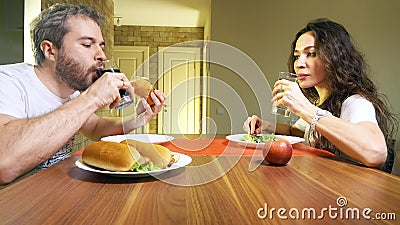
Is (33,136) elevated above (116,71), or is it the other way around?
(116,71)

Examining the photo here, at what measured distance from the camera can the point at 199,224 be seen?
535 millimetres

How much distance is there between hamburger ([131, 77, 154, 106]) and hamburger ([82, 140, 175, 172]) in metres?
0.40

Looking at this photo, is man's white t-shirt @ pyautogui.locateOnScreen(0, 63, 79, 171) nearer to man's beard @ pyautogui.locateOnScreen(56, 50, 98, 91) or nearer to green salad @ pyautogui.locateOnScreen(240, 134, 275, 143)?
man's beard @ pyautogui.locateOnScreen(56, 50, 98, 91)

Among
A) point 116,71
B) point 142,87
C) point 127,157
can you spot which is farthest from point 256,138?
point 127,157

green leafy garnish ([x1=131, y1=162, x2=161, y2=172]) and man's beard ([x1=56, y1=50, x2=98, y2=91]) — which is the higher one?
man's beard ([x1=56, y1=50, x2=98, y2=91])

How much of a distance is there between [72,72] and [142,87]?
1.39 ft

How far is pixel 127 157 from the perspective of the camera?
2.67 feet

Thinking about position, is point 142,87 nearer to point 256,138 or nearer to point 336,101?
point 256,138

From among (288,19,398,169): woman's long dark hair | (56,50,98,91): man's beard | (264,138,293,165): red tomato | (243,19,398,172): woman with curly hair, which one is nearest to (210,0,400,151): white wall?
(243,19,398,172): woman with curly hair

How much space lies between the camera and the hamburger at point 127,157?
811 millimetres

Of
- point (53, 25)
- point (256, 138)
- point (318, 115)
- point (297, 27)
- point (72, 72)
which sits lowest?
point (256, 138)

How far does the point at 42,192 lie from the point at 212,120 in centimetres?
359

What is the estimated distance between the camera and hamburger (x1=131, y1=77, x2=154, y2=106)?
1.26m

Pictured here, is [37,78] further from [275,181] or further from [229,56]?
[229,56]
